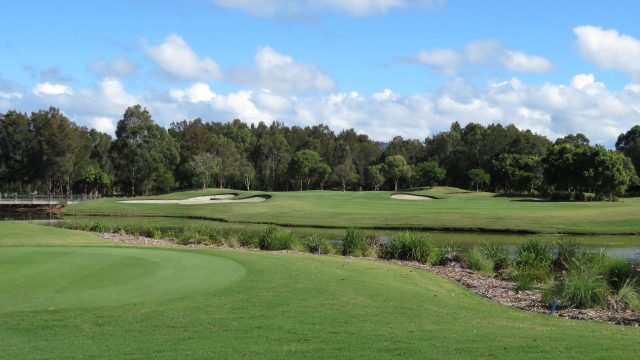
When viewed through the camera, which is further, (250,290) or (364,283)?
(364,283)

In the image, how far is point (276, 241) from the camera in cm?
2627

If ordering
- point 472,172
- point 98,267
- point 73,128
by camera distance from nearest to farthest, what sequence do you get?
point 98,267
point 73,128
point 472,172

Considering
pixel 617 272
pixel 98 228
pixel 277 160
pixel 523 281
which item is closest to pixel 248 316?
pixel 523 281

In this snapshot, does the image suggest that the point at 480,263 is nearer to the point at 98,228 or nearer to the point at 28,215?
the point at 98,228

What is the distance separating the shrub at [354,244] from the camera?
2483cm

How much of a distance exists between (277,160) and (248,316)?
375 ft

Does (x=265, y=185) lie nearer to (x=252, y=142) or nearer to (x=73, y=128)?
(x=252, y=142)

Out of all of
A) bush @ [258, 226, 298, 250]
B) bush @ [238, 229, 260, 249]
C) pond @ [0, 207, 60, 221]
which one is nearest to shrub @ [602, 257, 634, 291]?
bush @ [258, 226, 298, 250]

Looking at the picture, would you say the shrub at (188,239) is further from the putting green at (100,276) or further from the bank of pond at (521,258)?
the putting green at (100,276)

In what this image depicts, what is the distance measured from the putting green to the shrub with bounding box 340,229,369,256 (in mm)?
8744

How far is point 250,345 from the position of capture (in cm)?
866

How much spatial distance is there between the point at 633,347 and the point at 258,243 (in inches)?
777

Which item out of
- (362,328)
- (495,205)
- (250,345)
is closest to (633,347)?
(362,328)

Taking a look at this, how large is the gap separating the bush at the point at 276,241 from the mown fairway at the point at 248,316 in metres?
9.60
